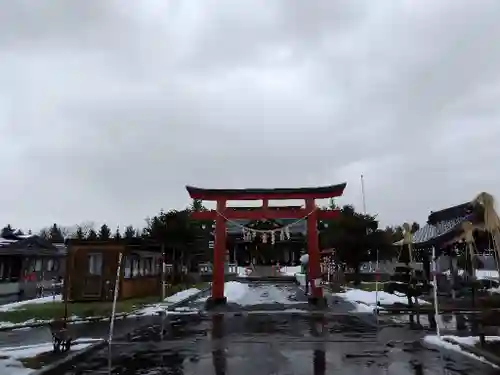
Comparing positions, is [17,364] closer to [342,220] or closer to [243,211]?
[243,211]

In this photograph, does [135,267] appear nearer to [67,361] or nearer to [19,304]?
[19,304]

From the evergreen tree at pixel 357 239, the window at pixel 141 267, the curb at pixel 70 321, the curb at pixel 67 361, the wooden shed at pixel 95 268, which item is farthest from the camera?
the evergreen tree at pixel 357 239

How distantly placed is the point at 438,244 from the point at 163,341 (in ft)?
49.6

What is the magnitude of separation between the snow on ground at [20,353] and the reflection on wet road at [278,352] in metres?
0.75

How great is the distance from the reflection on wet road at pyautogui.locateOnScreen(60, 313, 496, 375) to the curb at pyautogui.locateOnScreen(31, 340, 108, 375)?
215 millimetres

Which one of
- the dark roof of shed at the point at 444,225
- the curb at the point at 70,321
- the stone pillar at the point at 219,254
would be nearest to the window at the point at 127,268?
the stone pillar at the point at 219,254

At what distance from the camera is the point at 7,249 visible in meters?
33.0

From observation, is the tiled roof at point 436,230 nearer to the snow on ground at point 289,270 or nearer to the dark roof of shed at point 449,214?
the dark roof of shed at point 449,214

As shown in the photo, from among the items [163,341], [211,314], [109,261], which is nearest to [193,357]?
[163,341]

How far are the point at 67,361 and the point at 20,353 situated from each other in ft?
5.04

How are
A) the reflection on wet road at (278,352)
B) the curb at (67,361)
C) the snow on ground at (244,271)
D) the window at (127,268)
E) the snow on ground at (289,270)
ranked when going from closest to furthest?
the curb at (67,361)
the reflection on wet road at (278,352)
the window at (127,268)
the snow on ground at (244,271)
the snow on ground at (289,270)

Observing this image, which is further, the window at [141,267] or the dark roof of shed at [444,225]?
the window at [141,267]

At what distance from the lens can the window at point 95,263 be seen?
24547mm

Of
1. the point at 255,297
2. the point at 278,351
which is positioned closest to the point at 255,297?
the point at 255,297
